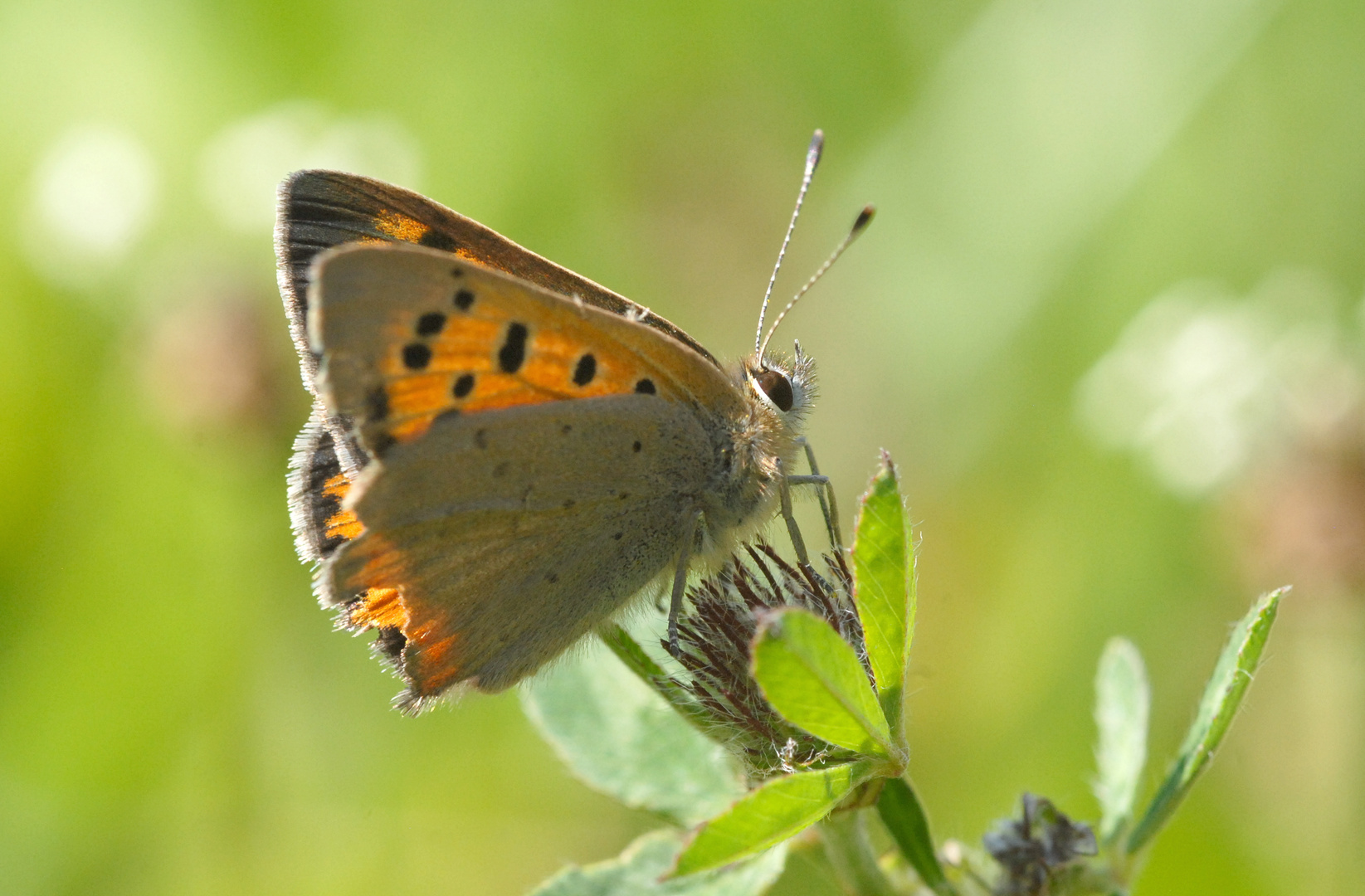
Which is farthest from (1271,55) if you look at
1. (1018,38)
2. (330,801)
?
(330,801)

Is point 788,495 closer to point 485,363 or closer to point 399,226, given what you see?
point 485,363

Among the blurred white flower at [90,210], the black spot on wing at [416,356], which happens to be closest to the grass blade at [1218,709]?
the black spot on wing at [416,356]

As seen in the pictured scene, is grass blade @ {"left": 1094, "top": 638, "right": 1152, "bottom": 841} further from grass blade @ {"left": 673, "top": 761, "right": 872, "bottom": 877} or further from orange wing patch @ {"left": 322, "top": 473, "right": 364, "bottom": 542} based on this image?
orange wing patch @ {"left": 322, "top": 473, "right": 364, "bottom": 542}

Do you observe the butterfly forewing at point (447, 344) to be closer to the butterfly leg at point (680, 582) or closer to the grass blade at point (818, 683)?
the butterfly leg at point (680, 582)

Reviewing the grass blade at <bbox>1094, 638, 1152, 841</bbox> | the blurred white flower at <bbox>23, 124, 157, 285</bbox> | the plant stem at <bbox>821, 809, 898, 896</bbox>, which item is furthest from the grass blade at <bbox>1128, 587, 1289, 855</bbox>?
the blurred white flower at <bbox>23, 124, 157, 285</bbox>

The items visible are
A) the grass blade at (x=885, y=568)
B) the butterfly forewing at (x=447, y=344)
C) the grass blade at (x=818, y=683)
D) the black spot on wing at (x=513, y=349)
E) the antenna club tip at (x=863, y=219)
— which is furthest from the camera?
the antenna club tip at (x=863, y=219)
